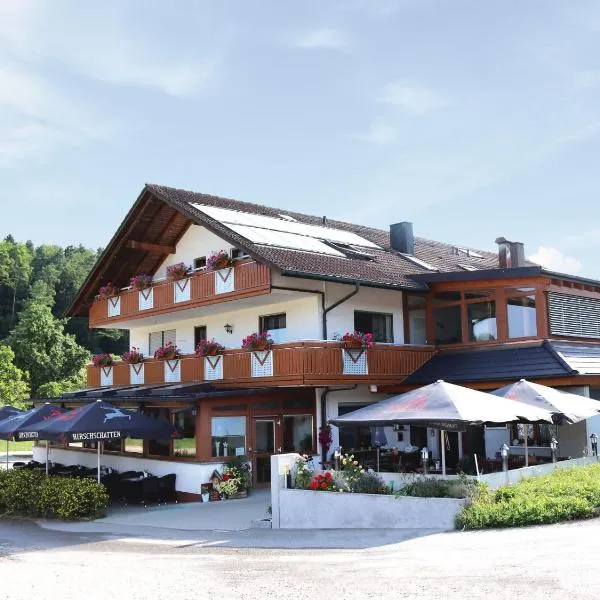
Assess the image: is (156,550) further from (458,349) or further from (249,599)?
(458,349)

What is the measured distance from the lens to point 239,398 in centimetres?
2159

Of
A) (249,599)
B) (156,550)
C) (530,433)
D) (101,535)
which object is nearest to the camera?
(249,599)

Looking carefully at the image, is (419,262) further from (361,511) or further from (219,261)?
Answer: (361,511)

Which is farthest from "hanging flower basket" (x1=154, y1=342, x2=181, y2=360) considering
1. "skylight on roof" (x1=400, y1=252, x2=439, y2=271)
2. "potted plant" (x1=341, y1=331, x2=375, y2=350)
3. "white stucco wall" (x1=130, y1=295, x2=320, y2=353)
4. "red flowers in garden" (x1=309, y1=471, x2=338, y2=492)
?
"red flowers in garden" (x1=309, y1=471, x2=338, y2=492)

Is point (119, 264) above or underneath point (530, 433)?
above

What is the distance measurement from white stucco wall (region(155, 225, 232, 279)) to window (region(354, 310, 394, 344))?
15.7ft

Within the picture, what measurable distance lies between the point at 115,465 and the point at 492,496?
45.8 feet

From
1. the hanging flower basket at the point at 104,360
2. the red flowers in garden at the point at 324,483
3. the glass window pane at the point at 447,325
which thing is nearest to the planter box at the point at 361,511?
the red flowers in garden at the point at 324,483

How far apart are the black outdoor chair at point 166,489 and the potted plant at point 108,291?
33.0 feet

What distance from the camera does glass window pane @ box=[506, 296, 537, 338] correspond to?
21797mm

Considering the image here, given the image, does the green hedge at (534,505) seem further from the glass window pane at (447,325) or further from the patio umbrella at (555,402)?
the glass window pane at (447,325)

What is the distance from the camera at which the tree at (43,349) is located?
68188mm

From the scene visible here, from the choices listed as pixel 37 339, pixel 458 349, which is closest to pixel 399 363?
pixel 458 349

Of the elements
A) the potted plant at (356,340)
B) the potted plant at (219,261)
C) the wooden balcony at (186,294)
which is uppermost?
the potted plant at (219,261)
